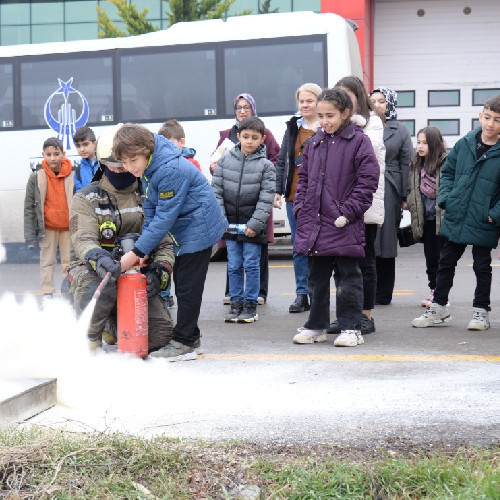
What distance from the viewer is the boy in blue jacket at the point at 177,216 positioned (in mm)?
5852

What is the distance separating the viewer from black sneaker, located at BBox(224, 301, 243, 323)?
26.2 ft

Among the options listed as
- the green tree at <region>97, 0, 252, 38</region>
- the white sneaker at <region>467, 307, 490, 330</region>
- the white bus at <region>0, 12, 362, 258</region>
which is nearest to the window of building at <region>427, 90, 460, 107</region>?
the green tree at <region>97, 0, 252, 38</region>

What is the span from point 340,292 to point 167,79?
930 centimetres

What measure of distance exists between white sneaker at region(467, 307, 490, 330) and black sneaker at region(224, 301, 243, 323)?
6.55 feet

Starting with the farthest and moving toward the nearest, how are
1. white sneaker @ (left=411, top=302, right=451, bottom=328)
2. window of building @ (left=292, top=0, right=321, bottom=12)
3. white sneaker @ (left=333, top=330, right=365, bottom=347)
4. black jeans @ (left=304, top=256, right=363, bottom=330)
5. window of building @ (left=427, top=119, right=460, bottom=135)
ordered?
1. window of building @ (left=292, top=0, right=321, bottom=12)
2. window of building @ (left=427, top=119, right=460, bottom=135)
3. white sneaker @ (left=411, top=302, right=451, bottom=328)
4. black jeans @ (left=304, top=256, right=363, bottom=330)
5. white sneaker @ (left=333, top=330, right=365, bottom=347)

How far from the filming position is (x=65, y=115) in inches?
607

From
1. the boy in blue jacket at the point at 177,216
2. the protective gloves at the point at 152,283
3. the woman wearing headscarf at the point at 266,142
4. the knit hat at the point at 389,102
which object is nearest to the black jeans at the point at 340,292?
the boy in blue jacket at the point at 177,216

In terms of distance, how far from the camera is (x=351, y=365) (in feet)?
19.0

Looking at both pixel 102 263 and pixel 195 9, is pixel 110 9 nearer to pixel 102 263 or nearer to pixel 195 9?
pixel 195 9

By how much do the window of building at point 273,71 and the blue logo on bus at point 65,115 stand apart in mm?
2420

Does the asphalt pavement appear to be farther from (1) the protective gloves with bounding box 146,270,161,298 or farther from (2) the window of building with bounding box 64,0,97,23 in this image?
(2) the window of building with bounding box 64,0,97,23

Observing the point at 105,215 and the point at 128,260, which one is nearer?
the point at 128,260

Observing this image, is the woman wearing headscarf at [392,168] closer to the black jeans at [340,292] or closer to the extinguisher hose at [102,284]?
the black jeans at [340,292]

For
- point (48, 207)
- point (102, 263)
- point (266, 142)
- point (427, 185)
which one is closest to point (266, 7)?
point (48, 207)
